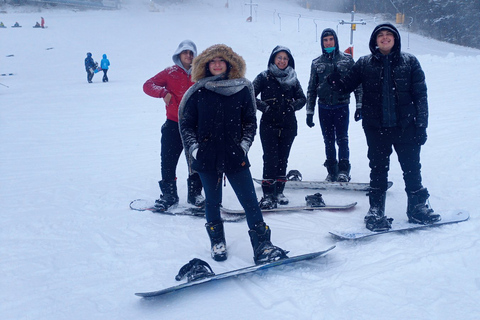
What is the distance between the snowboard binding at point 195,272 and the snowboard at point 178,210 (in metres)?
1.26

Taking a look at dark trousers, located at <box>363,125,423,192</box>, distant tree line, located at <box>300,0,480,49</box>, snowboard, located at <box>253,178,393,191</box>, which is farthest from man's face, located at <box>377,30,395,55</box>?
distant tree line, located at <box>300,0,480,49</box>

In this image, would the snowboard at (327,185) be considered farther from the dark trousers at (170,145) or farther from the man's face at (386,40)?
the man's face at (386,40)

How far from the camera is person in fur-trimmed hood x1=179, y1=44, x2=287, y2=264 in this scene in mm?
3041

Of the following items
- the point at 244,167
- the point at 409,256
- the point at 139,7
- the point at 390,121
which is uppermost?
the point at 139,7

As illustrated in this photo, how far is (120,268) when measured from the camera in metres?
3.21

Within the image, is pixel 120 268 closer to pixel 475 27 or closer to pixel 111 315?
pixel 111 315

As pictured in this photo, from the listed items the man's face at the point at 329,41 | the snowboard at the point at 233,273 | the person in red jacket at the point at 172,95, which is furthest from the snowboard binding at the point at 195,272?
the man's face at the point at 329,41

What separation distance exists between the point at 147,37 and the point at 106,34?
413 cm

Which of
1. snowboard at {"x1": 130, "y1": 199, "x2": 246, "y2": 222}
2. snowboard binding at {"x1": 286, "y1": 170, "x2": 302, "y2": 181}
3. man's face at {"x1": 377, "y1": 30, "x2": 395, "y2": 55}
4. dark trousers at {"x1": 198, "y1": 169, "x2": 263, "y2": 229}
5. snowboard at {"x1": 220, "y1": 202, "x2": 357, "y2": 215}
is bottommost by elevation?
snowboard at {"x1": 130, "y1": 199, "x2": 246, "y2": 222}

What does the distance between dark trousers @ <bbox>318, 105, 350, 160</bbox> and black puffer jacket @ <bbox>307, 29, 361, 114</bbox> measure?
12cm

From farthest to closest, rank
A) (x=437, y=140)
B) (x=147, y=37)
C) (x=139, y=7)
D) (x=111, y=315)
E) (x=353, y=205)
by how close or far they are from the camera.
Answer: (x=139, y=7), (x=147, y=37), (x=437, y=140), (x=353, y=205), (x=111, y=315)

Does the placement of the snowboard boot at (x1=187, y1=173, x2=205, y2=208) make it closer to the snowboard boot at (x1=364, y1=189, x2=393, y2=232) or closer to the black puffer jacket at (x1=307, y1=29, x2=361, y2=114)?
the black puffer jacket at (x1=307, y1=29, x2=361, y2=114)

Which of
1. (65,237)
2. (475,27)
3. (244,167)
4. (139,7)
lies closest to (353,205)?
(244,167)

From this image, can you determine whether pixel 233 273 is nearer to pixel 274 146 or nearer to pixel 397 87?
pixel 274 146
